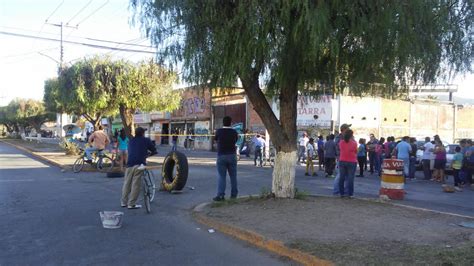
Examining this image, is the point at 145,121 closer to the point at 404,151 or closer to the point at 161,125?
the point at 161,125

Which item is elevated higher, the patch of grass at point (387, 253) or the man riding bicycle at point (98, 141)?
the man riding bicycle at point (98, 141)

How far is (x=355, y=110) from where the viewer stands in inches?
1394

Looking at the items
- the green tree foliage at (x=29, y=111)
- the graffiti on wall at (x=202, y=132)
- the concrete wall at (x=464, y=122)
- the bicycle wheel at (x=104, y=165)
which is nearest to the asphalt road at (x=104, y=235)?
the bicycle wheel at (x=104, y=165)

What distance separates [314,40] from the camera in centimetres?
712

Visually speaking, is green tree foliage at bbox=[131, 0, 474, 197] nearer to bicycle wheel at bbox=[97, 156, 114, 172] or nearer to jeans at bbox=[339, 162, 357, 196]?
jeans at bbox=[339, 162, 357, 196]

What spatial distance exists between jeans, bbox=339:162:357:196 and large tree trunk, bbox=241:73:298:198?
1.87 meters

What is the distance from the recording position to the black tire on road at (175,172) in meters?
12.4

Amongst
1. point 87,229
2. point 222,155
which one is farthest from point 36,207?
point 222,155

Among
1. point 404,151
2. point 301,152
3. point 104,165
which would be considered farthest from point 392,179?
point 301,152

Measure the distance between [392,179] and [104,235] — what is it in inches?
282

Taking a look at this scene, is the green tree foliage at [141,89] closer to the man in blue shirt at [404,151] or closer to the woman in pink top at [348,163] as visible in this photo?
the man in blue shirt at [404,151]

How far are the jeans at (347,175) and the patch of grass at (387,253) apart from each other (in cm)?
455

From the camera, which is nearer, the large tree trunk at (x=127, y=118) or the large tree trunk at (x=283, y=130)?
the large tree trunk at (x=283, y=130)

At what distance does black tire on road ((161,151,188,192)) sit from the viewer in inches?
490
